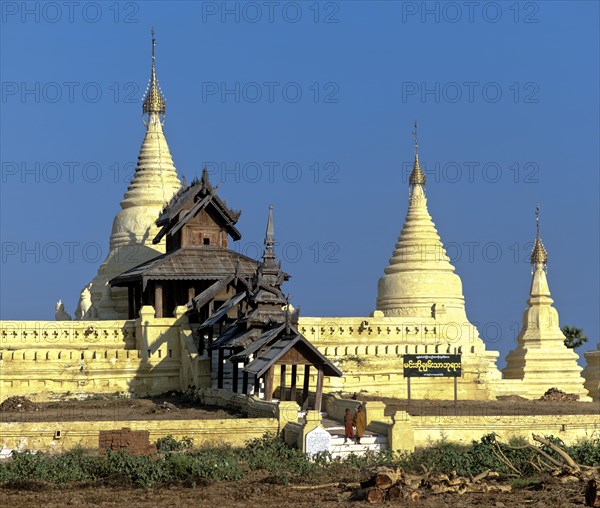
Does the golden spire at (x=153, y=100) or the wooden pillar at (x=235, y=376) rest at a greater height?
the golden spire at (x=153, y=100)

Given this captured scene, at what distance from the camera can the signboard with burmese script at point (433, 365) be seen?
4266 cm

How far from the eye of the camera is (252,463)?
33875 millimetres

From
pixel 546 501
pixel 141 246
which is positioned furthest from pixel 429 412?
pixel 141 246

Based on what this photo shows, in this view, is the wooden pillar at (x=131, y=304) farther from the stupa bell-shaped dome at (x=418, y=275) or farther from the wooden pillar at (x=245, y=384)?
the wooden pillar at (x=245, y=384)

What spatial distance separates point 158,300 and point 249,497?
22605 mm

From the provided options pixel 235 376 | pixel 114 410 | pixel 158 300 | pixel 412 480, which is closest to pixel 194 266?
pixel 158 300

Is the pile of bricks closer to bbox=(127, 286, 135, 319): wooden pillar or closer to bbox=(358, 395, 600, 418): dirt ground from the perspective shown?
bbox=(358, 395, 600, 418): dirt ground

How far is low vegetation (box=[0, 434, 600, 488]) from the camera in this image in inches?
1246

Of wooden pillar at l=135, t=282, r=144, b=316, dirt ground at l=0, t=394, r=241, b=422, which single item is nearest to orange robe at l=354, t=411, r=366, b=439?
dirt ground at l=0, t=394, r=241, b=422

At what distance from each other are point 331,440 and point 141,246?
26087mm

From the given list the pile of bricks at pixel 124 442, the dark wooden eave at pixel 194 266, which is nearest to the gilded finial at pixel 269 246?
the dark wooden eave at pixel 194 266

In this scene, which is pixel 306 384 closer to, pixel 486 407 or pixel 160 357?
pixel 486 407

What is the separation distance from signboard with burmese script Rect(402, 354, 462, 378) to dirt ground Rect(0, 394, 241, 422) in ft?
18.6

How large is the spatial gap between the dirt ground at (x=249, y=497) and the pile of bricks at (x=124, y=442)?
3.26 metres
